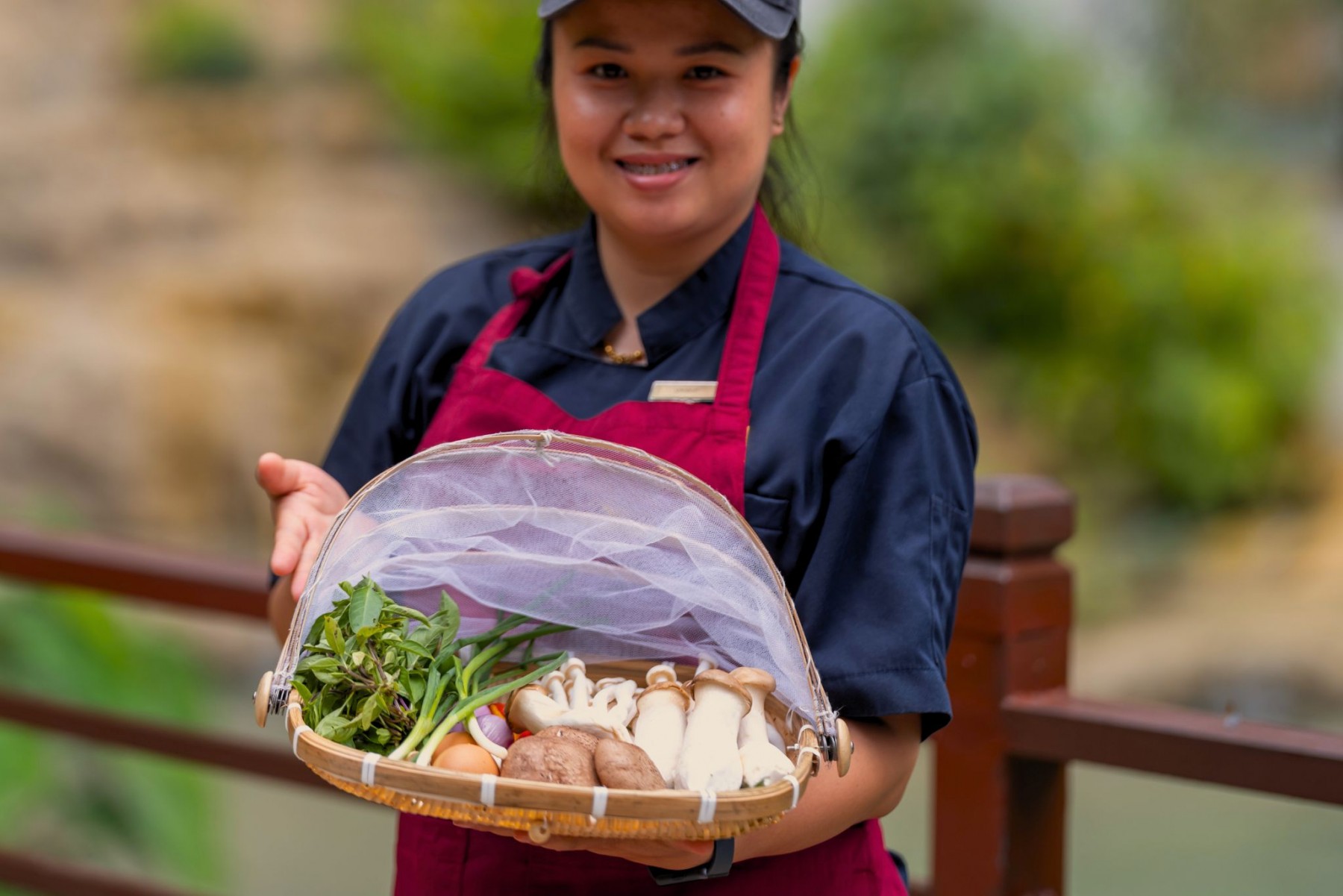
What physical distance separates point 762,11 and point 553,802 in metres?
0.61

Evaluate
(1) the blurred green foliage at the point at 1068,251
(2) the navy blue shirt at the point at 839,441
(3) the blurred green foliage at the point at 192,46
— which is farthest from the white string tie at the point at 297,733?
(3) the blurred green foliage at the point at 192,46

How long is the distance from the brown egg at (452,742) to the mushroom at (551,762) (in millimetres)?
56

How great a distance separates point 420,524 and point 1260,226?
745cm

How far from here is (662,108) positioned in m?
1.12

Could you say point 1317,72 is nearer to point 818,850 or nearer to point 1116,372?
point 1116,372

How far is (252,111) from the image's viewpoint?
27.7ft

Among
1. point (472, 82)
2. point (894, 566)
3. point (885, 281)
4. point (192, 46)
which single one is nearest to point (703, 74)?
point (894, 566)

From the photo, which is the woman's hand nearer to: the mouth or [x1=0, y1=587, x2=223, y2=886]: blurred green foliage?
the mouth

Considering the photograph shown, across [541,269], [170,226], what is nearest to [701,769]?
[541,269]

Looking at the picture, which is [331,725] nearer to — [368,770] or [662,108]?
[368,770]

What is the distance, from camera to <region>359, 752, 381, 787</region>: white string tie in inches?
34.0

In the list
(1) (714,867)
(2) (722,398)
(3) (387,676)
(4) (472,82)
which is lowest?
(1) (714,867)

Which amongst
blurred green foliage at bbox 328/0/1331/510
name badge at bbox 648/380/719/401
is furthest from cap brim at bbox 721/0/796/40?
blurred green foliage at bbox 328/0/1331/510

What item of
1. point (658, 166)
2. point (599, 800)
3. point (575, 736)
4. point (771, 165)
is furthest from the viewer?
point (771, 165)
